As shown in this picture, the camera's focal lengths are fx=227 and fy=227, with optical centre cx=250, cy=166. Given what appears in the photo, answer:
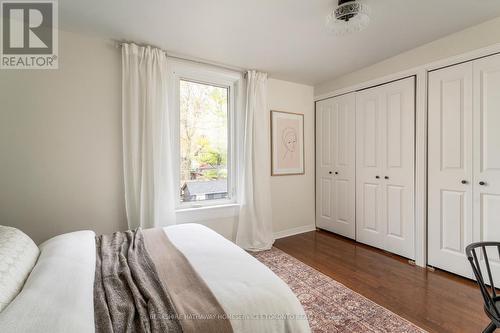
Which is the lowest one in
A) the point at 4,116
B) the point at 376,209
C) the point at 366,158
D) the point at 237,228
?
the point at 237,228

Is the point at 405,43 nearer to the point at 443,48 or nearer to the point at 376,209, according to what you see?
the point at 443,48

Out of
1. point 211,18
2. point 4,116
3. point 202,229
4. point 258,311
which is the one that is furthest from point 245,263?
point 4,116

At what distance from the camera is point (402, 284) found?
216 centimetres

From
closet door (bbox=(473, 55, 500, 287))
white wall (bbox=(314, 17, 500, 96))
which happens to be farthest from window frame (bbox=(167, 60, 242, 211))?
closet door (bbox=(473, 55, 500, 287))

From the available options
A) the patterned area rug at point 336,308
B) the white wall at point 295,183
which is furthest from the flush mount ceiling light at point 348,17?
the patterned area rug at point 336,308

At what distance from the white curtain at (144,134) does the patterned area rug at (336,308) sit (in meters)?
1.52

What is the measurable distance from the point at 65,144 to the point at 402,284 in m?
3.46

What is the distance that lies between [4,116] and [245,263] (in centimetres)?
239

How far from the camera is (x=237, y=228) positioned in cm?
308

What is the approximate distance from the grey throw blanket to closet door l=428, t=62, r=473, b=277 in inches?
109

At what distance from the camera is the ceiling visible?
5.99 ft

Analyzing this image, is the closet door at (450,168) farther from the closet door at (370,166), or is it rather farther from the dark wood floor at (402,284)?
the closet door at (370,166)

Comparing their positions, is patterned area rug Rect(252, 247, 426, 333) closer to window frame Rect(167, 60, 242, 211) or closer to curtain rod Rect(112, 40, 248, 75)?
window frame Rect(167, 60, 242, 211)

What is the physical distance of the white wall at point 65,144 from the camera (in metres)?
1.98
